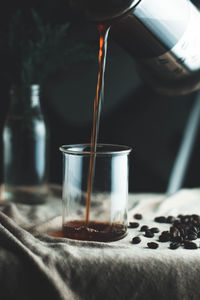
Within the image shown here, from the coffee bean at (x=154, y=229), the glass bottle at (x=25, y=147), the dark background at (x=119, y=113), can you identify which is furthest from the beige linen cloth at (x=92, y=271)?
the dark background at (x=119, y=113)

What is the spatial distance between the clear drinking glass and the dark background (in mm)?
563

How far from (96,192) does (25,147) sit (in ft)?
1.07

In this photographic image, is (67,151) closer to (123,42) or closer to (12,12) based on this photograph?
(123,42)

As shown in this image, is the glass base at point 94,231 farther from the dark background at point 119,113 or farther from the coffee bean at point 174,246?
the dark background at point 119,113

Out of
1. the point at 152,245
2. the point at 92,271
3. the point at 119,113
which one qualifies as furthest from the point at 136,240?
the point at 119,113

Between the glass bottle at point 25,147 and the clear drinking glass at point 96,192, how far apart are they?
27 cm

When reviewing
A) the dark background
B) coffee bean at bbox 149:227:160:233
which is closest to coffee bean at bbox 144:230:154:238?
coffee bean at bbox 149:227:160:233

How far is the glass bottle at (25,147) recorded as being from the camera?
1.19 m

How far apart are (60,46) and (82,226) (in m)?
0.55

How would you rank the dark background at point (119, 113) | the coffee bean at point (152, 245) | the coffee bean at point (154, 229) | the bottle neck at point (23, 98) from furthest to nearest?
the dark background at point (119, 113) < the bottle neck at point (23, 98) < the coffee bean at point (154, 229) < the coffee bean at point (152, 245)

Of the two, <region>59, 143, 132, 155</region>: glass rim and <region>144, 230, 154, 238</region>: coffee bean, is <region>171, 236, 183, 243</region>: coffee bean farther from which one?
<region>59, 143, 132, 155</region>: glass rim

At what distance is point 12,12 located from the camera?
140 cm

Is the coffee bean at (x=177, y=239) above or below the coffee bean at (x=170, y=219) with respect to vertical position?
above

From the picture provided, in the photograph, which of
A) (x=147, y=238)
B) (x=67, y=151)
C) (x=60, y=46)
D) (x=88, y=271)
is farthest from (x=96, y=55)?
(x=88, y=271)
